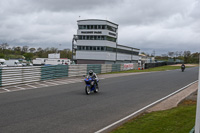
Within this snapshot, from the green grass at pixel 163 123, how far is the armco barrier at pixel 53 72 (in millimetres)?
14879

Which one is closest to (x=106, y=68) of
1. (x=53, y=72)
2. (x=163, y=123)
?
(x=53, y=72)

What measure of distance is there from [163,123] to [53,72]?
17527 millimetres

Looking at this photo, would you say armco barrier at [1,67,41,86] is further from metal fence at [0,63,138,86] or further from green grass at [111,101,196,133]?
green grass at [111,101,196,133]

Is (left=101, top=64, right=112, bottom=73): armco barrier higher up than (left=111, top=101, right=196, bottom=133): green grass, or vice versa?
(left=101, top=64, right=112, bottom=73): armco barrier

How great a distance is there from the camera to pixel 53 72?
23891 mm

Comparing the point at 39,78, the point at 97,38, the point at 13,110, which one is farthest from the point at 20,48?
the point at 13,110

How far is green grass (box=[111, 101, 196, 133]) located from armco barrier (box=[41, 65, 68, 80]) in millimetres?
14879

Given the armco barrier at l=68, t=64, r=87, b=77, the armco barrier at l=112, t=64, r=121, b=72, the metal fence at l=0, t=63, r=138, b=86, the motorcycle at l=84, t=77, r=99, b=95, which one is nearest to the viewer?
the motorcycle at l=84, t=77, r=99, b=95

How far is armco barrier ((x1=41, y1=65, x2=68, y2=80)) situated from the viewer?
22.4 m

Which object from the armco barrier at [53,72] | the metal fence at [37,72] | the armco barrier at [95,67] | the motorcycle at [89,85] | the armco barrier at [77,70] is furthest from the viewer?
the armco barrier at [95,67]

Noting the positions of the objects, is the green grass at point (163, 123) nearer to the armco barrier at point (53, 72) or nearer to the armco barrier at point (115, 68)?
the armco barrier at point (53, 72)

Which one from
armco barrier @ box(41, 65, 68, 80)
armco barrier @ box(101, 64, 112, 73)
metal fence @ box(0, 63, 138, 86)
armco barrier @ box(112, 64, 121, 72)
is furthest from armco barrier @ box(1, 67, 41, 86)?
armco barrier @ box(112, 64, 121, 72)

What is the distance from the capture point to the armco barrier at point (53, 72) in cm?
2241

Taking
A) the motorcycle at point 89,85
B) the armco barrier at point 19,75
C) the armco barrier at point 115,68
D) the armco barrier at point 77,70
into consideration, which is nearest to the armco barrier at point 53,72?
the armco barrier at point 19,75
